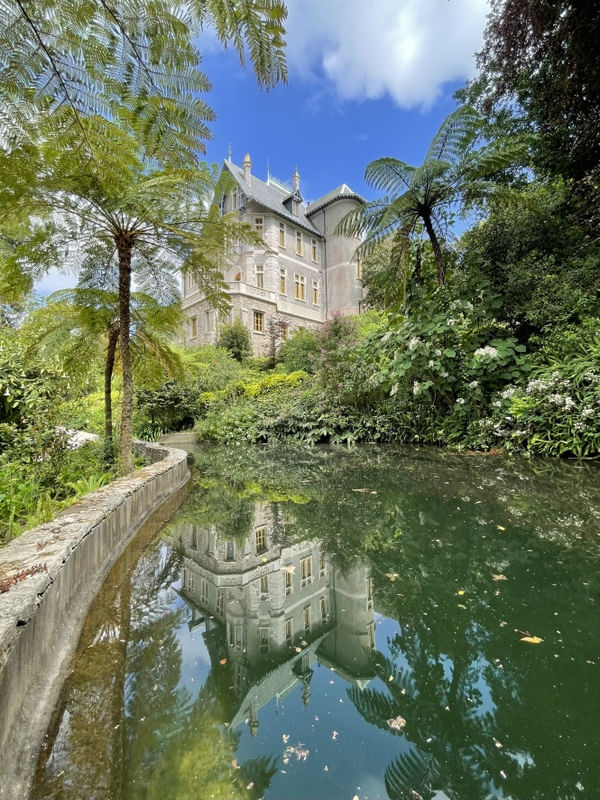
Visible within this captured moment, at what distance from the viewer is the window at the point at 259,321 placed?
20.9m

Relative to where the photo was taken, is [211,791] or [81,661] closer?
[211,791]

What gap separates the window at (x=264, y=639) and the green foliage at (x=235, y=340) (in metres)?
16.8

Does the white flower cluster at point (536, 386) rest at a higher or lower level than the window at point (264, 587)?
higher

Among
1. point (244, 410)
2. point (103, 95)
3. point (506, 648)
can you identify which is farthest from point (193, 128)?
point (244, 410)

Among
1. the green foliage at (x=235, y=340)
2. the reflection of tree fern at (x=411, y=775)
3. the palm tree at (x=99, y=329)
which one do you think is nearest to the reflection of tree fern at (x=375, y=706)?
the reflection of tree fern at (x=411, y=775)

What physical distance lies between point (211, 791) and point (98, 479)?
3.73 metres

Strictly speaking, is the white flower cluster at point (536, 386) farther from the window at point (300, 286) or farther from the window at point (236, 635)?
the window at point (300, 286)

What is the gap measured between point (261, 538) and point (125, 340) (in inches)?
108

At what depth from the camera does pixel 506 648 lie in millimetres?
1622

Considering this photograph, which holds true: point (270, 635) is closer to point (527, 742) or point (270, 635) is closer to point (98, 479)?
point (527, 742)

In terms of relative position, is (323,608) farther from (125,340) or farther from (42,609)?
(125,340)

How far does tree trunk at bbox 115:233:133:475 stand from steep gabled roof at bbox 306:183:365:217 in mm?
24019

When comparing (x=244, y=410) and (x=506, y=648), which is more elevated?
(x=244, y=410)

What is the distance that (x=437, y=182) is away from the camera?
6.98 meters
